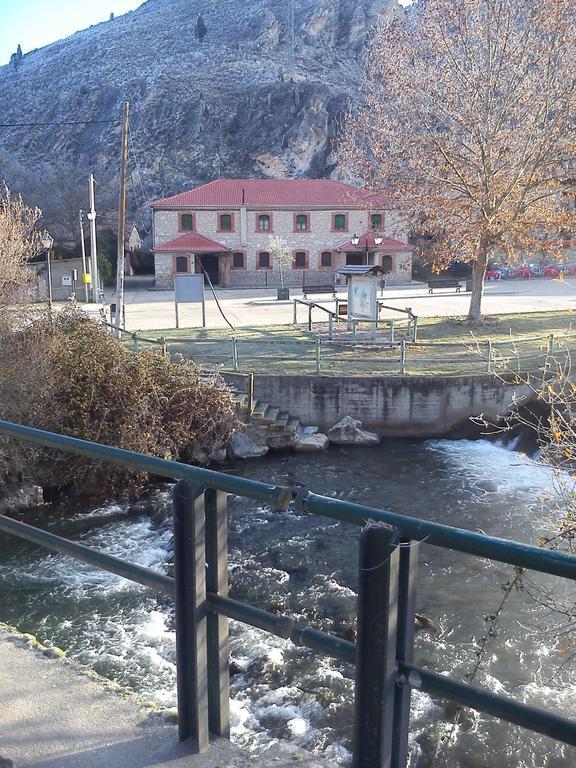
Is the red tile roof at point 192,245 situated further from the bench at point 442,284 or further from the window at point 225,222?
the bench at point 442,284

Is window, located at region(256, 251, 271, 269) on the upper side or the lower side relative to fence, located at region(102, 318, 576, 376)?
upper

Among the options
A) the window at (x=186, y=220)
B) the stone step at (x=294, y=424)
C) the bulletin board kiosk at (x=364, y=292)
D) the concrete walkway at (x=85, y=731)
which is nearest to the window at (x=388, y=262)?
the window at (x=186, y=220)

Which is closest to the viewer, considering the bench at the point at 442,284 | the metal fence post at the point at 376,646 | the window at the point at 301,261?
the metal fence post at the point at 376,646

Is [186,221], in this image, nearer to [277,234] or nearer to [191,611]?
[277,234]

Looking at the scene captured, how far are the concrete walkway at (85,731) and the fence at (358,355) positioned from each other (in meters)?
14.6

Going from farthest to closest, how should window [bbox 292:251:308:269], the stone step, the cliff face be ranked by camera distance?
the cliff face < window [bbox 292:251:308:269] < the stone step

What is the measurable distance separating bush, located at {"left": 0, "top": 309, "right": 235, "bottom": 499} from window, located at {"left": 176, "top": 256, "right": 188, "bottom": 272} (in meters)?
33.8

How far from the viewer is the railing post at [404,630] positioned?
1960mm

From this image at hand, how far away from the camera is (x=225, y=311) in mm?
32500

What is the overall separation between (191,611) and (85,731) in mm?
670

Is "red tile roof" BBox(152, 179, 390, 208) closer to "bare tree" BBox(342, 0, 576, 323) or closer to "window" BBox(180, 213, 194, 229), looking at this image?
"window" BBox(180, 213, 194, 229)

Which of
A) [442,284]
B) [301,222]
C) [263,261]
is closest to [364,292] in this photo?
[442,284]

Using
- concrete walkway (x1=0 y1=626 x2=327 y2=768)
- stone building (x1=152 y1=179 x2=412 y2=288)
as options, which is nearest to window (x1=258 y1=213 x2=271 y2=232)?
stone building (x1=152 y1=179 x2=412 y2=288)

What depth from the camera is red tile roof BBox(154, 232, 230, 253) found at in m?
48.6
